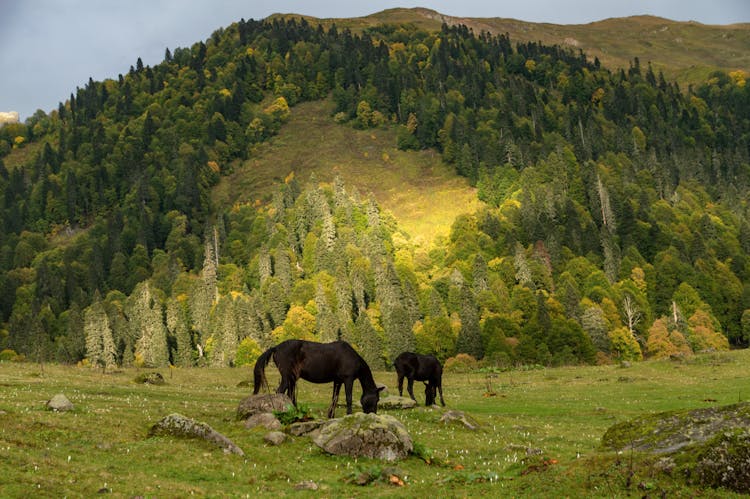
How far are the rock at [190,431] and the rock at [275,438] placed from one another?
1784mm

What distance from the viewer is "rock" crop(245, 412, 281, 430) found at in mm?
28891

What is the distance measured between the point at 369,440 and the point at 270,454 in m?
3.95

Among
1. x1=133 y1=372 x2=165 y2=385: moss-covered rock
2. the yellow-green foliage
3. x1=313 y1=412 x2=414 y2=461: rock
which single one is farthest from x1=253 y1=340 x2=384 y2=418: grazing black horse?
the yellow-green foliage

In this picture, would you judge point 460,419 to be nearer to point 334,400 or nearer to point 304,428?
point 334,400

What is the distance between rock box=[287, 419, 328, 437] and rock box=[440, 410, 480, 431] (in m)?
8.75

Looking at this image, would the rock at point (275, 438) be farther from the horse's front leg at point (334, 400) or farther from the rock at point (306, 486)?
the rock at point (306, 486)

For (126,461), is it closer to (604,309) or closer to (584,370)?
(584,370)

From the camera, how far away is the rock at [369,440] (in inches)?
986

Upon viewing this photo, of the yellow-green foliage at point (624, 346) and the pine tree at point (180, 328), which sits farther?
the pine tree at point (180, 328)

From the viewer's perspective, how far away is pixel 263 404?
104 ft

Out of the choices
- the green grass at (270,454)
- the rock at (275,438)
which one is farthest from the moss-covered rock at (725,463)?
the rock at (275,438)

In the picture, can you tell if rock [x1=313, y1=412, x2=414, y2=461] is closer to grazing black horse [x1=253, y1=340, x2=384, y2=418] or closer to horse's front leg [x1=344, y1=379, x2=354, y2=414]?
horse's front leg [x1=344, y1=379, x2=354, y2=414]

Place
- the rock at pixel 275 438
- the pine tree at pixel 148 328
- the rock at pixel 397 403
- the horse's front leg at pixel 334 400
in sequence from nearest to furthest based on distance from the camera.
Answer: the rock at pixel 275 438
the horse's front leg at pixel 334 400
the rock at pixel 397 403
the pine tree at pixel 148 328

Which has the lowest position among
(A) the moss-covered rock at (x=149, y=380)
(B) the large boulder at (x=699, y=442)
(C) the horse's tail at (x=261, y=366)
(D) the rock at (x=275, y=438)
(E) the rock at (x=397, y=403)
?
(A) the moss-covered rock at (x=149, y=380)
